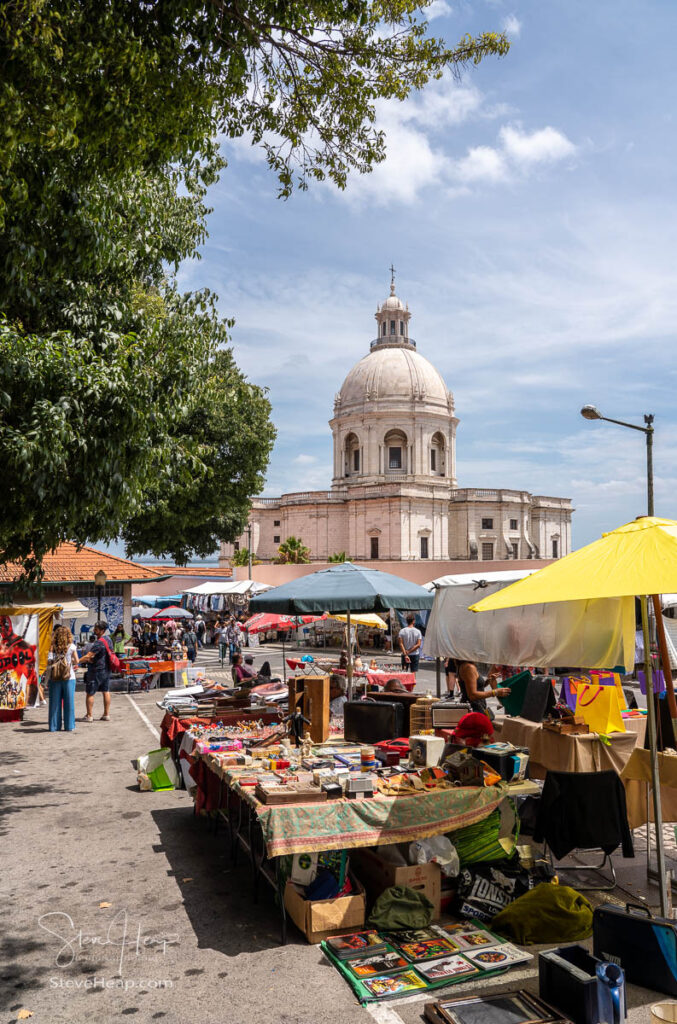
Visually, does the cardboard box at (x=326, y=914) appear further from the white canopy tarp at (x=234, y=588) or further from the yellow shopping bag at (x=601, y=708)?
the white canopy tarp at (x=234, y=588)

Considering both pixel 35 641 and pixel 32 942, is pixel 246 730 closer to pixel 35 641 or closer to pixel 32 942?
pixel 32 942

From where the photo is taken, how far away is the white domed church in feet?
203

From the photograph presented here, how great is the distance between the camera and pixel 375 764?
Result: 21.6 feet

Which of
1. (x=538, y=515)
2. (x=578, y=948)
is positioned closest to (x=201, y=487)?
(x=578, y=948)

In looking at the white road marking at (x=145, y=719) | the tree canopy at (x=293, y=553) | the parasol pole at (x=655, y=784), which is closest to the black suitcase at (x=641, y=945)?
the parasol pole at (x=655, y=784)

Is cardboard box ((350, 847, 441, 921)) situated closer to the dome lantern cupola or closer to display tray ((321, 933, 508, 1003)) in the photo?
display tray ((321, 933, 508, 1003))

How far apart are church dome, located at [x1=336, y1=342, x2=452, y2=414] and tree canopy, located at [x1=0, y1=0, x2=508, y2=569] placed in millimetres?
60370

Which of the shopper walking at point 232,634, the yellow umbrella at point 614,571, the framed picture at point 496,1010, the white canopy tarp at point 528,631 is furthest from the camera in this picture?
the shopper walking at point 232,634

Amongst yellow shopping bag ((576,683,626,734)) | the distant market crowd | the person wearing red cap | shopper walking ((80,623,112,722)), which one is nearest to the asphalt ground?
the person wearing red cap

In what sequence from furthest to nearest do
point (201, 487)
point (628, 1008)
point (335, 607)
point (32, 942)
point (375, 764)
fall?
1. point (201, 487)
2. point (335, 607)
3. point (375, 764)
4. point (32, 942)
5. point (628, 1008)

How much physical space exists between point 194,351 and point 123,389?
2.62 meters

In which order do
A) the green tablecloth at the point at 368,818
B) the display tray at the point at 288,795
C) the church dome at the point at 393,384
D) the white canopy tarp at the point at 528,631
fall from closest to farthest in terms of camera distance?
the green tablecloth at the point at 368,818 < the display tray at the point at 288,795 < the white canopy tarp at the point at 528,631 < the church dome at the point at 393,384

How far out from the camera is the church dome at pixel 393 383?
69000 mm

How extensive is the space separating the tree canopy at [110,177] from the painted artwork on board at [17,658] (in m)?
8.05
